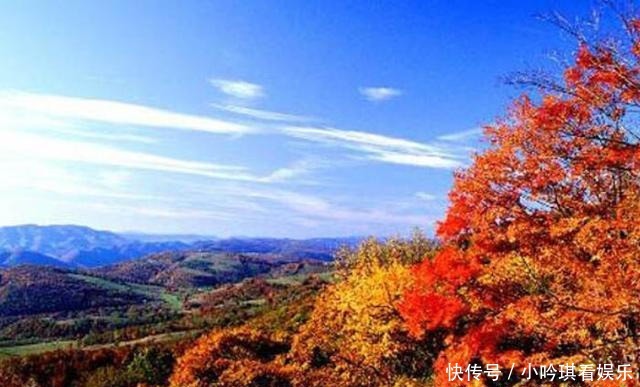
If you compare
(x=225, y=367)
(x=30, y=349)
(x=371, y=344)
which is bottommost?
(x=30, y=349)

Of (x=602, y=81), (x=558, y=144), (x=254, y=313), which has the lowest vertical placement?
(x=254, y=313)

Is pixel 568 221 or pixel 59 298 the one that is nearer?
pixel 568 221

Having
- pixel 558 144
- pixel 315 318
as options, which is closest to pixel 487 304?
pixel 558 144

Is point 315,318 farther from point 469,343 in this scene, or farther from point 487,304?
point 487,304

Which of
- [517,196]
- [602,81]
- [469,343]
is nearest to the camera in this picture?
[602,81]

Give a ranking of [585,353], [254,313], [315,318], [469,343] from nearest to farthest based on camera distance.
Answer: [585,353], [469,343], [315,318], [254,313]

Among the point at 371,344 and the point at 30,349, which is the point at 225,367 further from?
the point at 30,349

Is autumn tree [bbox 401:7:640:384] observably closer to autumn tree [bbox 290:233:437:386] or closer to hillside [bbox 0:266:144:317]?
autumn tree [bbox 290:233:437:386]

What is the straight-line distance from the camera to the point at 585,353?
22.6 meters

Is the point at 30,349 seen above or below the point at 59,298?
above

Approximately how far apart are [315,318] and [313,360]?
24.0 feet

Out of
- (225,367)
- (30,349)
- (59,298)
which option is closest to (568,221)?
(225,367)

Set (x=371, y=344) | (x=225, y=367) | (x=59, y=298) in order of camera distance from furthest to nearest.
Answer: (x=59, y=298)
(x=371, y=344)
(x=225, y=367)

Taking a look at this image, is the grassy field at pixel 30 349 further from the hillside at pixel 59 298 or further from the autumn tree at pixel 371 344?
the hillside at pixel 59 298
